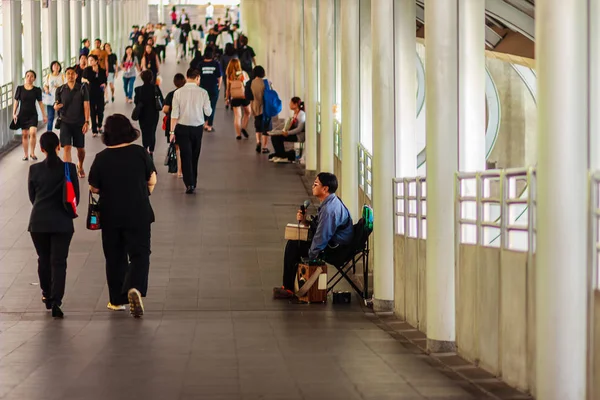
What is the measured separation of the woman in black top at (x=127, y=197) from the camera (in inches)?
396

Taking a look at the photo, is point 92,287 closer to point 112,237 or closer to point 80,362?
point 112,237

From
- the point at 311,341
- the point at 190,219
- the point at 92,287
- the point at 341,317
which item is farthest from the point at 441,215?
the point at 190,219

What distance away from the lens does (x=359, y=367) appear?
7957mm

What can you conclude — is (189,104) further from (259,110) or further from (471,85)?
(471,85)

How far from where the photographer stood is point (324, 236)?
11328 millimetres

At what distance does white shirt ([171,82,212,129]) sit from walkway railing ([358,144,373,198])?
2.97 meters

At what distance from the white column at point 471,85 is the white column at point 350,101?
4.80 m

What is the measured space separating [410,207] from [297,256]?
1222 mm

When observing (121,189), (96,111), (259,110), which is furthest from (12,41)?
(121,189)

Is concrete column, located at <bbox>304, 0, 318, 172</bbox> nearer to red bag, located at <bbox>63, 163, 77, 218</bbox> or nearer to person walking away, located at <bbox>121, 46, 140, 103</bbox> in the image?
red bag, located at <bbox>63, 163, 77, 218</bbox>

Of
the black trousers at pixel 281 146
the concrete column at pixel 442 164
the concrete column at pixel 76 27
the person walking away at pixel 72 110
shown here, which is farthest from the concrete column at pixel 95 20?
the concrete column at pixel 442 164

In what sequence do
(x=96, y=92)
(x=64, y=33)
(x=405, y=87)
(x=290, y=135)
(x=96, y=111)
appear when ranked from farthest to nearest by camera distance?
1. (x=64, y=33)
2. (x=96, y=111)
3. (x=96, y=92)
4. (x=290, y=135)
5. (x=405, y=87)

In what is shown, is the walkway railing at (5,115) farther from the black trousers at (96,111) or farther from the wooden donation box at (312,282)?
the wooden donation box at (312,282)

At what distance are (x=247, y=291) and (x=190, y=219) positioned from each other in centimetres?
397
